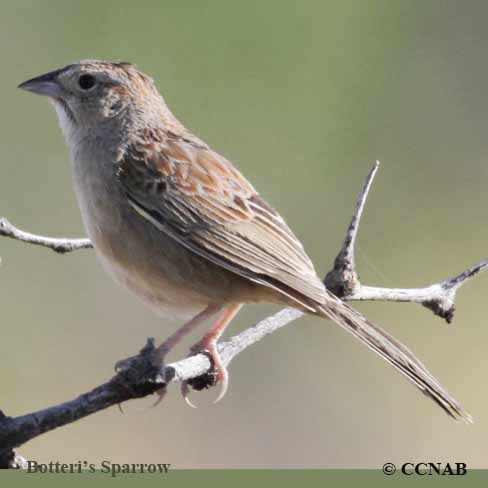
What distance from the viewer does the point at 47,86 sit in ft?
17.7

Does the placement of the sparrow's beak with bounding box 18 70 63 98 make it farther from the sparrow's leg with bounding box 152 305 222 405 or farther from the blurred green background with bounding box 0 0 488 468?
the blurred green background with bounding box 0 0 488 468

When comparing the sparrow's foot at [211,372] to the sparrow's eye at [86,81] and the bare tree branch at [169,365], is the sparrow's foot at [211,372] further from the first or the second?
the sparrow's eye at [86,81]

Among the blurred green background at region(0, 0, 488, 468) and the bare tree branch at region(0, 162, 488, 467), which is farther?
the blurred green background at region(0, 0, 488, 468)

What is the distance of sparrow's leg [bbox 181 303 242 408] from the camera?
4.61 metres

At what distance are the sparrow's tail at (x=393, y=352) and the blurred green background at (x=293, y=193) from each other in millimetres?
2761

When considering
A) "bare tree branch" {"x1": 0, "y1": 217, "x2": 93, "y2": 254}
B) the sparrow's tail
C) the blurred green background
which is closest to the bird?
the sparrow's tail

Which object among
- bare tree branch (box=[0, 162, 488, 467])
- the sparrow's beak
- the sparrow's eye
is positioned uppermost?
the sparrow's eye

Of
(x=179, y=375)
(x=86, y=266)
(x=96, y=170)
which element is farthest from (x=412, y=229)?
(x=179, y=375)

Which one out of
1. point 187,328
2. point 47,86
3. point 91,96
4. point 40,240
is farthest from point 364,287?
point 47,86

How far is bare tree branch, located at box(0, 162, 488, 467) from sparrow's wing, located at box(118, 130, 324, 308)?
20 cm

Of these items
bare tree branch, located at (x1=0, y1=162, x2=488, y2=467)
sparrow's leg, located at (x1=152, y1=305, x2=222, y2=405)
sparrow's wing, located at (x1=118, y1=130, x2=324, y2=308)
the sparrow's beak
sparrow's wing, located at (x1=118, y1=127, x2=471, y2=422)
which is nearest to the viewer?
bare tree branch, located at (x1=0, y1=162, x2=488, y2=467)

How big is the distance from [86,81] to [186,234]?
112 centimetres

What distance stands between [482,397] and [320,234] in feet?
5.87

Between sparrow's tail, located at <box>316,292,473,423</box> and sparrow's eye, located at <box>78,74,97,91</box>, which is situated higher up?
sparrow's eye, located at <box>78,74,97,91</box>
